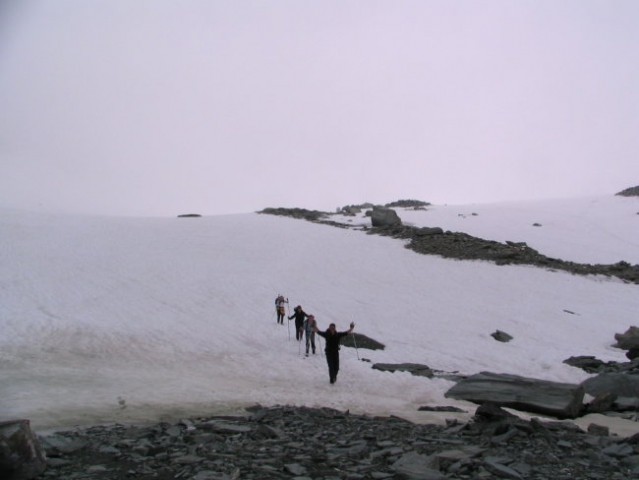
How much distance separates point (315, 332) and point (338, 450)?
36.7 feet

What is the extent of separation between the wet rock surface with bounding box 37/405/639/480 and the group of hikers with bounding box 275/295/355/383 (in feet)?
15.3

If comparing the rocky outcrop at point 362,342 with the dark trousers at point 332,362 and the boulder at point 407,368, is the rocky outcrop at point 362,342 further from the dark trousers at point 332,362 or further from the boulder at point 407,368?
the dark trousers at point 332,362

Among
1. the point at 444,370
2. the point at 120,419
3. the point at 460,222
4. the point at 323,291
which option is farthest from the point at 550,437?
the point at 460,222

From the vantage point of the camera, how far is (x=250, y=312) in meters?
24.5

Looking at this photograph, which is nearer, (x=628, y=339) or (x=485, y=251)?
(x=628, y=339)

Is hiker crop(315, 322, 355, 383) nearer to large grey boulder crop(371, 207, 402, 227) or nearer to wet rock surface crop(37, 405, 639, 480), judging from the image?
wet rock surface crop(37, 405, 639, 480)

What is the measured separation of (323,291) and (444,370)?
1169 cm

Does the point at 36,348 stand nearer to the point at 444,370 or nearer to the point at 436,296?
the point at 444,370

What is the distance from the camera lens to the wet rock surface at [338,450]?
735cm

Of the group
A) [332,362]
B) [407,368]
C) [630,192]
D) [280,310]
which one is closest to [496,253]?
[280,310]

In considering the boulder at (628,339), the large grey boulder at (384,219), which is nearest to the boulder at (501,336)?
the boulder at (628,339)

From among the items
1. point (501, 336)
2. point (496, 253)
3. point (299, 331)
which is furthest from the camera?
point (496, 253)

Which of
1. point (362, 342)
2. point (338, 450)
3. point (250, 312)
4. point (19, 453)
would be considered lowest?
point (362, 342)

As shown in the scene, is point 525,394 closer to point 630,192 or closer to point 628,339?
point 628,339
